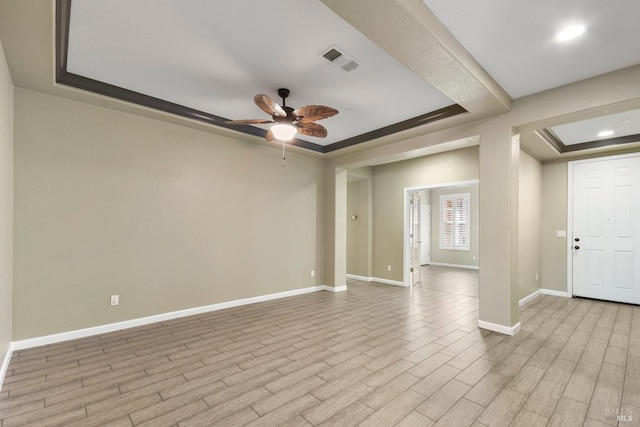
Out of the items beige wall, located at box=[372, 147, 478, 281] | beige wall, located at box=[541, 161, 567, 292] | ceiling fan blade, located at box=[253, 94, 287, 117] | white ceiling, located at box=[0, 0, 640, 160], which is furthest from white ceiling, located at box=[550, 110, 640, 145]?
ceiling fan blade, located at box=[253, 94, 287, 117]

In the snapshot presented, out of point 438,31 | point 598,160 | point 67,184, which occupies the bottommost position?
point 67,184

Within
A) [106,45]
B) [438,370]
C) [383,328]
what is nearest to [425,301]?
[383,328]

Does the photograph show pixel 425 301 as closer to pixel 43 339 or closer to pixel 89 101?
pixel 43 339

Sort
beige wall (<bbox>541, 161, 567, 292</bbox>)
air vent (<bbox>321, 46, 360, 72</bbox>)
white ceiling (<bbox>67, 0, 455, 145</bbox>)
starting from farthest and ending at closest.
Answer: beige wall (<bbox>541, 161, 567, 292</bbox>), air vent (<bbox>321, 46, 360, 72</bbox>), white ceiling (<bbox>67, 0, 455, 145</bbox>)

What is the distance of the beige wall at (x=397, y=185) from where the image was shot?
17.6 ft

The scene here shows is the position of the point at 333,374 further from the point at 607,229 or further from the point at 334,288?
the point at 607,229

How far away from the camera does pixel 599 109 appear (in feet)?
9.60

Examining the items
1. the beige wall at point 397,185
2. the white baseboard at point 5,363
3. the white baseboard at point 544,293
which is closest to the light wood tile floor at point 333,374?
the white baseboard at point 5,363

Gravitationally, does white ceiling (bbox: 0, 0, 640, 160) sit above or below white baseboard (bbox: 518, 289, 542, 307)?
above

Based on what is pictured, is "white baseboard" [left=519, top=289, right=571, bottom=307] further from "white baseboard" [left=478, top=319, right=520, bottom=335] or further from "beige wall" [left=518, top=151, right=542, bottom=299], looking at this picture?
"white baseboard" [left=478, top=319, right=520, bottom=335]

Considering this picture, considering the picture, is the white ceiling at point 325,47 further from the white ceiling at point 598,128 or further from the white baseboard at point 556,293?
the white baseboard at point 556,293

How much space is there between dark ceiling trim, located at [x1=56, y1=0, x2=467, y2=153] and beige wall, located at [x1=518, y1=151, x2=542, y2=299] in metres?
2.11

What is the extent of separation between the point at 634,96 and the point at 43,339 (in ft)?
21.0

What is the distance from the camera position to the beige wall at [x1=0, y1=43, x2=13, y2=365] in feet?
8.05
